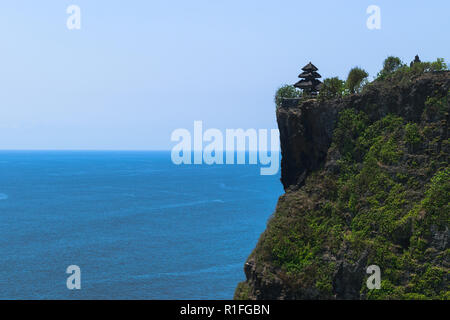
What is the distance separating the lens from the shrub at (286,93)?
54.3 metres

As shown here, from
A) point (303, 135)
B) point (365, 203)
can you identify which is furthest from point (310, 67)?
point (365, 203)

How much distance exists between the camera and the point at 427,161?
4150 centimetres

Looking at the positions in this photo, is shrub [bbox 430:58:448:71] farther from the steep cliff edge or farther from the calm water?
the calm water

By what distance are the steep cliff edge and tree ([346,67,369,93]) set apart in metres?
1.93

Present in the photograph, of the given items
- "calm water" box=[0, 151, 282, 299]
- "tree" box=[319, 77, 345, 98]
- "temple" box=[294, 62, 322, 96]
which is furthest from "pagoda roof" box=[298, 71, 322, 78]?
"calm water" box=[0, 151, 282, 299]

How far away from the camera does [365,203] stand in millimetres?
42781

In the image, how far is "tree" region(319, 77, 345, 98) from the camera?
1946 inches

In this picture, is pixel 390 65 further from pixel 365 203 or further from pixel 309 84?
pixel 365 203

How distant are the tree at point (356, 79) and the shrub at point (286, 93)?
6925mm

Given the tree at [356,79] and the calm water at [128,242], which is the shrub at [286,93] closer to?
the tree at [356,79]

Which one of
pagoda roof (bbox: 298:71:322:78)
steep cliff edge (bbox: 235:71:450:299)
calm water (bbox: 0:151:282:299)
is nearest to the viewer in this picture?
steep cliff edge (bbox: 235:71:450:299)
